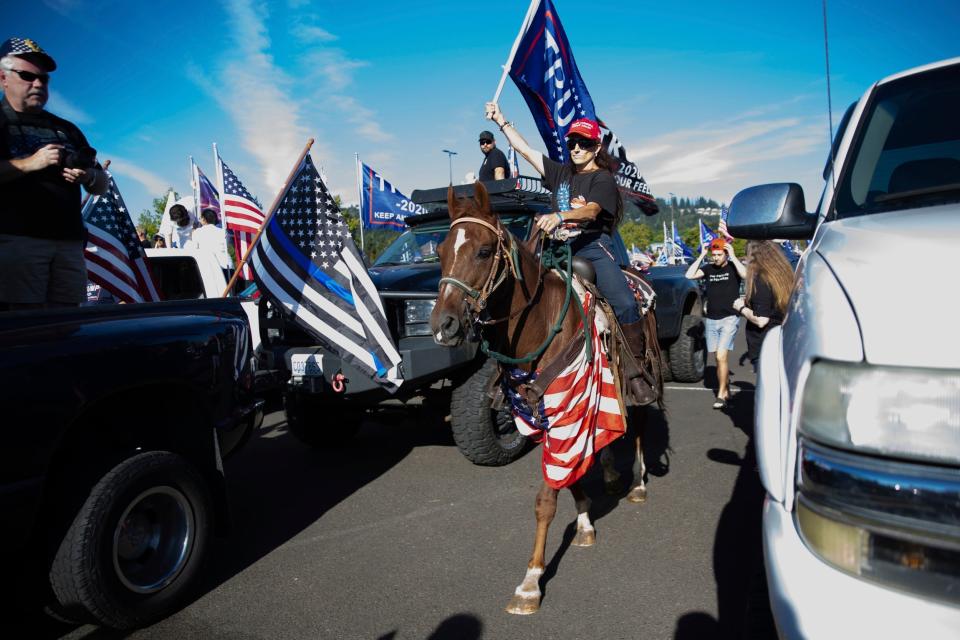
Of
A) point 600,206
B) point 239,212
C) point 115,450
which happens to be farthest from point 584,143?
point 239,212

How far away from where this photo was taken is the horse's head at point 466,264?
9.44ft

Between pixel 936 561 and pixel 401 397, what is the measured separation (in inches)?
158

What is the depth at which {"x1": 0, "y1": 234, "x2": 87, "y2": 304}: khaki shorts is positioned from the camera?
3738mm

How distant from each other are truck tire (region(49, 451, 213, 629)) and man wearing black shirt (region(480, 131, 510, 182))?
5.46m

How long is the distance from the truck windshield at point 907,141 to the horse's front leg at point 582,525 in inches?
91.8

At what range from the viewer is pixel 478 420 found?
16.2ft

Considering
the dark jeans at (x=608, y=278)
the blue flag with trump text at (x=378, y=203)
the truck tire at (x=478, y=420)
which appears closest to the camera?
the dark jeans at (x=608, y=278)

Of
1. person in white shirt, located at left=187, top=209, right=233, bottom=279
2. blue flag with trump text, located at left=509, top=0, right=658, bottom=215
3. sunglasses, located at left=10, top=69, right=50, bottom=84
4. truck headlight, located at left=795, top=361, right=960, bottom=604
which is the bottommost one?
truck headlight, located at left=795, top=361, right=960, bottom=604

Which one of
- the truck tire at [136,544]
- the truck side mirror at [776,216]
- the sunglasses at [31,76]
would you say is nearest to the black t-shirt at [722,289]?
the truck side mirror at [776,216]

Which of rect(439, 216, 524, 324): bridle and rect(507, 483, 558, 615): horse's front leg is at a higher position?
rect(439, 216, 524, 324): bridle

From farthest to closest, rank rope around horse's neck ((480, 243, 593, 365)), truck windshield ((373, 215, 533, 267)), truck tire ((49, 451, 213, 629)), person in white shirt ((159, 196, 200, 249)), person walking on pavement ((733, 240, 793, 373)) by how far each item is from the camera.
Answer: person in white shirt ((159, 196, 200, 249))
person walking on pavement ((733, 240, 793, 373))
truck windshield ((373, 215, 533, 267))
rope around horse's neck ((480, 243, 593, 365))
truck tire ((49, 451, 213, 629))

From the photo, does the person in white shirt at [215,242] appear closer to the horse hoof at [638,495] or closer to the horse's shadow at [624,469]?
the horse's shadow at [624,469]

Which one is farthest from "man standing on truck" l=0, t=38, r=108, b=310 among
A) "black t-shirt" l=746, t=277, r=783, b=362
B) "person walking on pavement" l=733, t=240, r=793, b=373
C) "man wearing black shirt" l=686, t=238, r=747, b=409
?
"man wearing black shirt" l=686, t=238, r=747, b=409

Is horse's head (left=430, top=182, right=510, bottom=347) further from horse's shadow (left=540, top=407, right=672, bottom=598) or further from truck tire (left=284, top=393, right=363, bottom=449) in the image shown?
truck tire (left=284, top=393, right=363, bottom=449)
